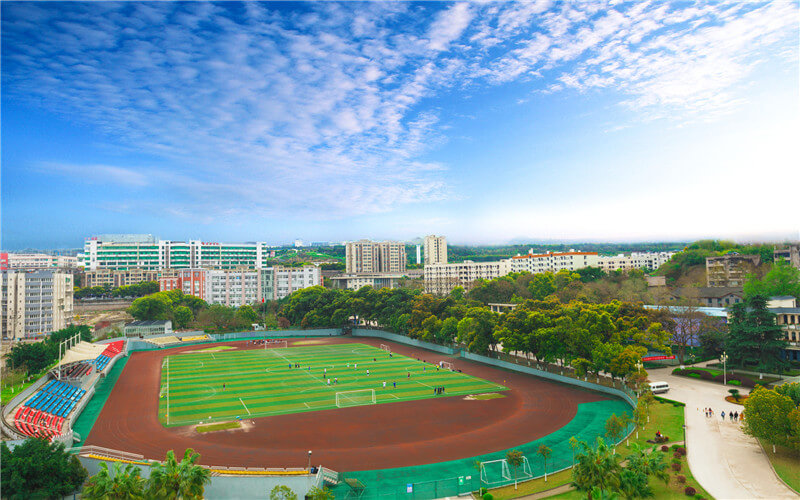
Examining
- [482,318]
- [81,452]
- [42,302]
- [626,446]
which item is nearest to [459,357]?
[482,318]

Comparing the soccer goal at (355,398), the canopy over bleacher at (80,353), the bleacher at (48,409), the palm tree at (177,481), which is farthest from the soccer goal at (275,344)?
the palm tree at (177,481)

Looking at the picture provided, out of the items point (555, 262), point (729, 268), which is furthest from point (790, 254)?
point (555, 262)

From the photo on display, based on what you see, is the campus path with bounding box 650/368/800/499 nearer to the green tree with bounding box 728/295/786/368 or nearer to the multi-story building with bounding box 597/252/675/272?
the green tree with bounding box 728/295/786/368

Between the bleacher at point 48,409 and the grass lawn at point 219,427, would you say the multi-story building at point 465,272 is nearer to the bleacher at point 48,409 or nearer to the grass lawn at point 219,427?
the bleacher at point 48,409

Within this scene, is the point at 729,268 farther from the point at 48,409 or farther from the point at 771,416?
the point at 48,409

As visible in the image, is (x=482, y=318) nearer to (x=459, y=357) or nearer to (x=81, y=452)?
(x=459, y=357)

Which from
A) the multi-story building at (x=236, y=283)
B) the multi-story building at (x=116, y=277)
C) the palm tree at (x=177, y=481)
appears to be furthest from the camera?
the multi-story building at (x=116, y=277)

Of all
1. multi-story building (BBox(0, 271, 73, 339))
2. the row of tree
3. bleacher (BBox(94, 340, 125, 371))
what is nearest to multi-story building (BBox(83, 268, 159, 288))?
multi-story building (BBox(0, 271, 73, 339))
